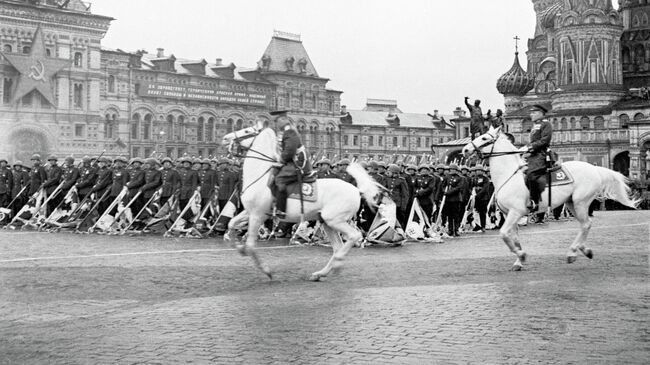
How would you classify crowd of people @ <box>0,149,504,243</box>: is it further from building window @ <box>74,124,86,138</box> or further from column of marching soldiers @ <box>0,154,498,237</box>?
building window @ <box>74,124,86,138</box>

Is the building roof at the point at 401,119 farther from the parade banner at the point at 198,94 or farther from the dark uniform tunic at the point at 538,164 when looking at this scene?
the dark uniform tunic at the point at 538,164

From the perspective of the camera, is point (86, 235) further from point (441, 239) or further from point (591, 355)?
point (591, 355)

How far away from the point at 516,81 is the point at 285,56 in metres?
24.4

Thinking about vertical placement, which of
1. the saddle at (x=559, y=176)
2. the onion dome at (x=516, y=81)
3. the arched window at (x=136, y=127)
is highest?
the onion dome at (x=516, y=81)

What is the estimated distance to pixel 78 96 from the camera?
211ft

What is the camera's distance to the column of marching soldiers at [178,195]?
20938 mm

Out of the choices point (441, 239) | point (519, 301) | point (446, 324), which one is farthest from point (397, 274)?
point (441, 239)

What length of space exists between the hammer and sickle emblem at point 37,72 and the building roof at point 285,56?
27.7 metres

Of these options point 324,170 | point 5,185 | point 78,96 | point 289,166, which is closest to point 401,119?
point 78,96

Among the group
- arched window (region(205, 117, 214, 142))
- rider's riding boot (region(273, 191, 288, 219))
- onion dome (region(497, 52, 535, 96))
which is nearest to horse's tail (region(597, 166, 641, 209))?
rider's riding boot (region(273, 191, 288, 219))

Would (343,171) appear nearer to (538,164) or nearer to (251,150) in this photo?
(538,164)

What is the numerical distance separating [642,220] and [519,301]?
21254 mm

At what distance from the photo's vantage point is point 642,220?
29344 millimetres

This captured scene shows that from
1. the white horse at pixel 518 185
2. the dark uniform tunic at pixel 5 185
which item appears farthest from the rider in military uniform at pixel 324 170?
the dark uniform tunic at pixel 5 185
